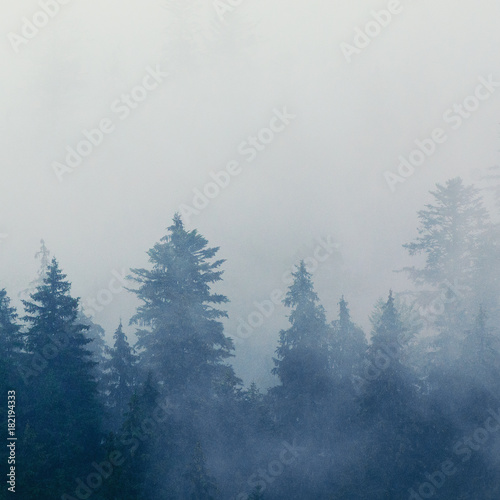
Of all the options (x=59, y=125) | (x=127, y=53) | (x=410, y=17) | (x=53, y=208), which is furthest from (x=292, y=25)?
(x=53, y=208)

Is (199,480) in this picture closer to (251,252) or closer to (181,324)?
(181,324)

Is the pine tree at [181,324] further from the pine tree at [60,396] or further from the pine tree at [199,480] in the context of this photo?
the pine tree at [199,480]

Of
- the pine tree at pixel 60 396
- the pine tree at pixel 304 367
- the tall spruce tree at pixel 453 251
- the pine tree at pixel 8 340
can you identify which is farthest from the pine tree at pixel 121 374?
the tall spruce tree at pixel 453 251

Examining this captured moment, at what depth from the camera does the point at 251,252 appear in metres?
77.1

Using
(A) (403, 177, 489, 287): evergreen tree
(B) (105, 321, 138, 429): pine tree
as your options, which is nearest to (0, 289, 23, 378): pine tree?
(B) (105, 321, 138, 429): pine tree

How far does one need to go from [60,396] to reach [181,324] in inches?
215

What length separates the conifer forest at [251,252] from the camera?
23250 mm

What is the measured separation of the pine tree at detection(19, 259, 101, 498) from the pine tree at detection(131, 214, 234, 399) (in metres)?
2.88

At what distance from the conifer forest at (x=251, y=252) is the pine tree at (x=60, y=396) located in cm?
8

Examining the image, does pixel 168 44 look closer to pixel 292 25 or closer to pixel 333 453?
pixel 292 25

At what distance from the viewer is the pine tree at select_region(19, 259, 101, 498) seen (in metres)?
20.5

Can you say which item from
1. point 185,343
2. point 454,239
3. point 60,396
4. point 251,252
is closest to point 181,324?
point 185,343

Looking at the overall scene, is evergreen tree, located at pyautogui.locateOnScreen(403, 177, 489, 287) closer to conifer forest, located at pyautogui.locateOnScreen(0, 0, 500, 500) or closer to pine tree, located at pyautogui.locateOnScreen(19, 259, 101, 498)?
conifer forest, located at pyautogui.locateOnScreen(0, 0, 500, 500)

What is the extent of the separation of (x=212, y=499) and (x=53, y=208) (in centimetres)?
7298
